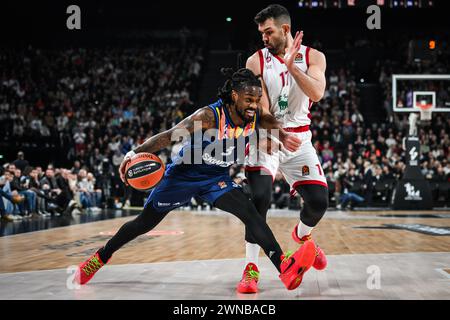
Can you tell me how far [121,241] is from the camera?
4.09 meters

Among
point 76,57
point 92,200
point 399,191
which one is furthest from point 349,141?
point 76,57

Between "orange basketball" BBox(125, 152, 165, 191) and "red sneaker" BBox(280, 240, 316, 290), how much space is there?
1.11 metres

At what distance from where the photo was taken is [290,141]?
397cm

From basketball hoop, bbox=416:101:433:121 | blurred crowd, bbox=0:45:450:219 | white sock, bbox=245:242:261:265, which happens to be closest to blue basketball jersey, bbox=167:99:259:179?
white sock, bbox=245:242:261:265

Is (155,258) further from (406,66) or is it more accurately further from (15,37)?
(15,37)

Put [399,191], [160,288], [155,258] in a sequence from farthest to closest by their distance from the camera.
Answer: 1. [399,191]
2. [155,258]
3. [160,288]

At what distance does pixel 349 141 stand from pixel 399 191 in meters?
3.43

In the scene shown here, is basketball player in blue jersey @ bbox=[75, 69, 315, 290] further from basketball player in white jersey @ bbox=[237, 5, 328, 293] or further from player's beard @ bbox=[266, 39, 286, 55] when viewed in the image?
player's beard @ bbox=[266, 39, 286, 55]

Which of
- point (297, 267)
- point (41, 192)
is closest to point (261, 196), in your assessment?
point (297, 267)

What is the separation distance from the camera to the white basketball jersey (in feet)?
14.0

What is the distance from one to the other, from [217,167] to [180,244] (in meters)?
3.13

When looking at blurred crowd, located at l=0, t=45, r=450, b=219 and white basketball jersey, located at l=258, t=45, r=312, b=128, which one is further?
blurred crowd, located at l=0, t=45, r=450, b=219

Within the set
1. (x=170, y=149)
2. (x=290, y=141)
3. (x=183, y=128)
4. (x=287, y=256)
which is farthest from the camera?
(x=170, y=149)

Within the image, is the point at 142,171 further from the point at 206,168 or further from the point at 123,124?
the point at 123,124
